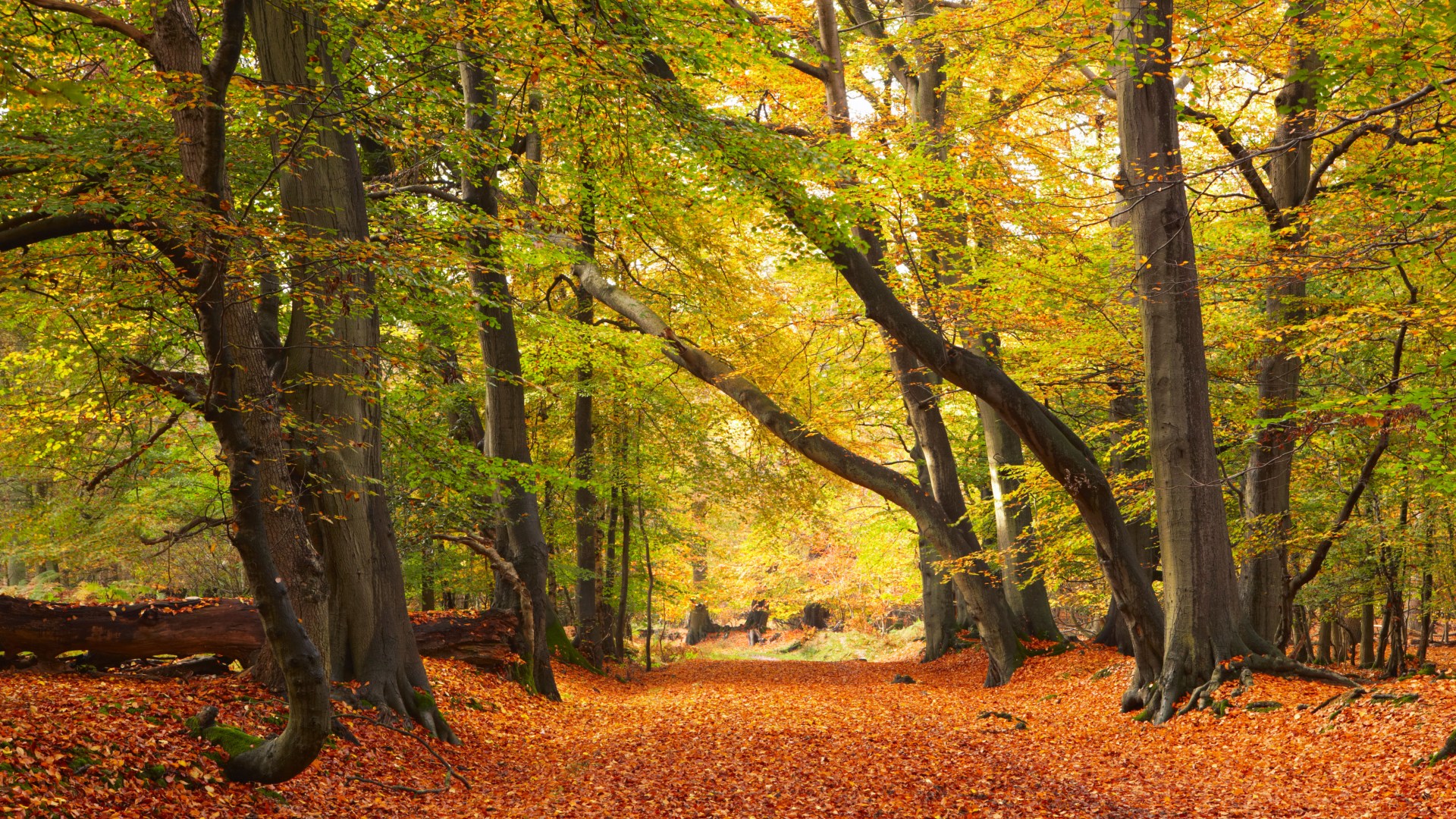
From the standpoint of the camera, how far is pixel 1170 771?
267 inches

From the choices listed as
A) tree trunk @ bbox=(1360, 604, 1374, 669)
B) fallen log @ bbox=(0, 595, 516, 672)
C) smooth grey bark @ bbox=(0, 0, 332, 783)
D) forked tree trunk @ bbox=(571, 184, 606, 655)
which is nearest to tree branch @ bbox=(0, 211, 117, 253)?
smooth grey bark @ bbox=(0, 0, 332, 783)

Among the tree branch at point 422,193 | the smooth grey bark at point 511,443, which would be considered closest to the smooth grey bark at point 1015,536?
the smooth grey bark at point 511,443

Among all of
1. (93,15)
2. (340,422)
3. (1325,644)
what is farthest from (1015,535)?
(93,15)

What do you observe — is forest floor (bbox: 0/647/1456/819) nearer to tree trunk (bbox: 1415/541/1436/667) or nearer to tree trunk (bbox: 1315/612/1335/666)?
tree trunk (bbox: 1415/541/1436/667)

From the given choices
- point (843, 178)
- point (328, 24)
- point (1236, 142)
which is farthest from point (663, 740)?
point (1236, 142)

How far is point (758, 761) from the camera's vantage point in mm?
7176

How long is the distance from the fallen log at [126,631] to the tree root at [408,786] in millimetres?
1233

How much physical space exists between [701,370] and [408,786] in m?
7.60

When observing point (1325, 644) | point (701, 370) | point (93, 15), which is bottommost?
point (1325, 644)

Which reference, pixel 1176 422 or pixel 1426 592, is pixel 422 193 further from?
pixel 1426 592

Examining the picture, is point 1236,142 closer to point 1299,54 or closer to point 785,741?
point 1299,54

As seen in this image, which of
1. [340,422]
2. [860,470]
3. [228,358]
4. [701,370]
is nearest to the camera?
[228,358]

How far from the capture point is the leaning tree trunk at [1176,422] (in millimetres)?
8359

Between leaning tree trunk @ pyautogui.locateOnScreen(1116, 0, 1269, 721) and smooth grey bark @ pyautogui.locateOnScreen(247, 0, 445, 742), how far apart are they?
276 inches
